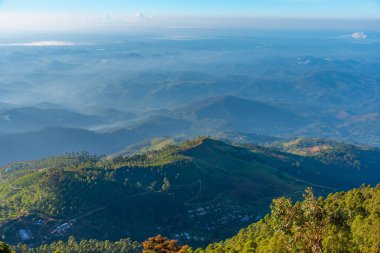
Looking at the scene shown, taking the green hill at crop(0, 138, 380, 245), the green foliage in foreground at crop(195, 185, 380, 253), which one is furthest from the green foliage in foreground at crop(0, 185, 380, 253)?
the green hill at crop(0, 138, 380, 245)

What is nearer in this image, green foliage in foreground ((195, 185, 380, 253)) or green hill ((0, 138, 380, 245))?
green foliage in foreground ((195, 185, 380, 253))

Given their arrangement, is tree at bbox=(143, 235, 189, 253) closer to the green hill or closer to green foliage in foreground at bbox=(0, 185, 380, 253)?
green foliage in foreground at bbox=(0, 185, 380, 253)

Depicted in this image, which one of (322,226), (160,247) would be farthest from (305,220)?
(160,247)

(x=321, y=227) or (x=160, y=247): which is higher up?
(x=321, y=227)

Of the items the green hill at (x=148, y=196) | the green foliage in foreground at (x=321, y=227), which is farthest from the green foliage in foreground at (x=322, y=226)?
the green hill at (x=148, y=196)

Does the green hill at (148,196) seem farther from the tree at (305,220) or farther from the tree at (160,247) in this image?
the tree at (305,220)

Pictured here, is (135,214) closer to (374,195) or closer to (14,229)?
(14,229)

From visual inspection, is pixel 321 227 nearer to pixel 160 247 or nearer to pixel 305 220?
pixel 305 220

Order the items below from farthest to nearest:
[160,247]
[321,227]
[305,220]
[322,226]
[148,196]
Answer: [148,196]
[160,247]
[305,220]
[322,226]
[321,227]
